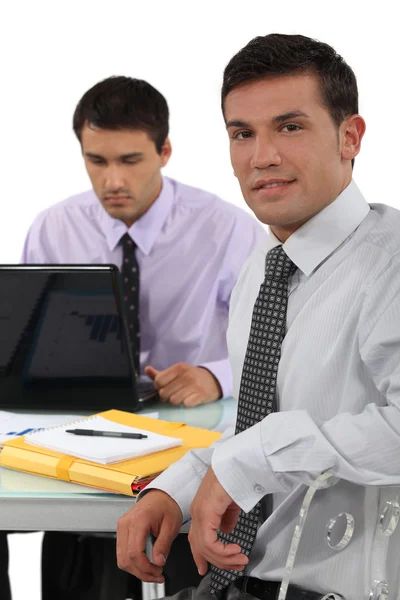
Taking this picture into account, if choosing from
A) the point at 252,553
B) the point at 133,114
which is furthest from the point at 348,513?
the point at 133,114

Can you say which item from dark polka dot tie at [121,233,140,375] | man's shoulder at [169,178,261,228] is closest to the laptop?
dark polka dot tie at [121,233,140,375]

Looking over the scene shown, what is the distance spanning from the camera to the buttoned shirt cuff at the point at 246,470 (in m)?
1.18

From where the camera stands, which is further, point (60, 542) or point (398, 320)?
point (60, 542)

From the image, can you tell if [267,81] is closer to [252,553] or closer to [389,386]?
[389,386]

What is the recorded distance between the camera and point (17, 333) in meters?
1.95

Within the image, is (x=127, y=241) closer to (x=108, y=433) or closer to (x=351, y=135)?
(x=108, y=433)

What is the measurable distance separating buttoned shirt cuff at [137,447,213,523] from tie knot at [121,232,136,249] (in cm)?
127

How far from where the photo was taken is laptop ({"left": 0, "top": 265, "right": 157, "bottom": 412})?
6.15 feet

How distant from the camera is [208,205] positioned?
2818 millimetres

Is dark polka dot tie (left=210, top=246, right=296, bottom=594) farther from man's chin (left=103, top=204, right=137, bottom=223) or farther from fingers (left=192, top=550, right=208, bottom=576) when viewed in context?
man's chin (left=103, top=204, right=137, bottom=223)

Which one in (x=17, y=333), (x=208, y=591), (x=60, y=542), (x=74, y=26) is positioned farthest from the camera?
(x=74, y=26)

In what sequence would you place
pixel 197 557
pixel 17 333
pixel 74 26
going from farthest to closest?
pixel 74 26 → pixel 17 333 → pixel 197 557

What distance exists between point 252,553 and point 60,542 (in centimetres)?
123

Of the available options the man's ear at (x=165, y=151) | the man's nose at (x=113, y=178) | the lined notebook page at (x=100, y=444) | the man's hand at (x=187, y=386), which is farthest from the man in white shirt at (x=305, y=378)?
the man's ear at (x=165, y=151)
